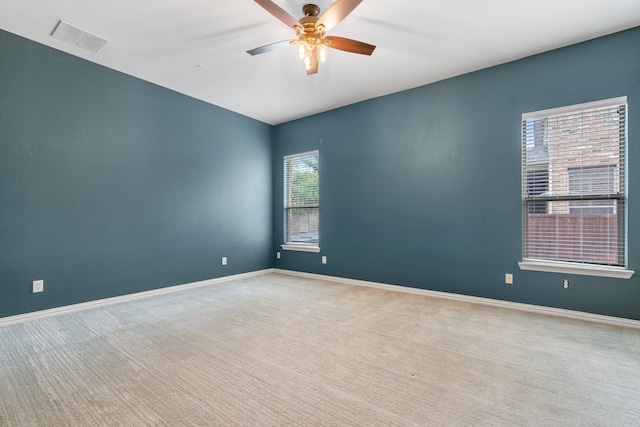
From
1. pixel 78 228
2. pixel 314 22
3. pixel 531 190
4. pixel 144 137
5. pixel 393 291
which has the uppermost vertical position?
pixel 314 22

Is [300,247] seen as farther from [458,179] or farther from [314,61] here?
[314,61]

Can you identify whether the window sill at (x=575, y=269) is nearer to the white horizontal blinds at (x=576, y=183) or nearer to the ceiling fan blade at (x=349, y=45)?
the white horizontal blinds at (x=576, y=183)

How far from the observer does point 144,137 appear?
4.00m

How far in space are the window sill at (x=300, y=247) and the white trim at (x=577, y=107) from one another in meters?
3.56

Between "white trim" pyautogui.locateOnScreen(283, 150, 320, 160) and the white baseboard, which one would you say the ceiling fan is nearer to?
"white trim" pyautogui.locateOnScreen(283, 150, 320, 160)

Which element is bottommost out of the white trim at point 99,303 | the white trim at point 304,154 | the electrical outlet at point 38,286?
the white trim at point 99,303

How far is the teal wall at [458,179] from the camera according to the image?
9.83ft

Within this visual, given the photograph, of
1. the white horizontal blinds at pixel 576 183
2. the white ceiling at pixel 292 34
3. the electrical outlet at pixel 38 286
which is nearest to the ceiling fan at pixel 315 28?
the white ceiling at pixel 292 34

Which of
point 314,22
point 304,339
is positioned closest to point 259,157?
point 314,22

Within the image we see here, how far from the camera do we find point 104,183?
3613 millimetres

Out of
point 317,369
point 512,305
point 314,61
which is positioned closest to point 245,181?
point 314,61

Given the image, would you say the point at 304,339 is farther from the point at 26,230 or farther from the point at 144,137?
the point at 144,137

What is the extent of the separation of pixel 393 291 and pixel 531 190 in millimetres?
2176

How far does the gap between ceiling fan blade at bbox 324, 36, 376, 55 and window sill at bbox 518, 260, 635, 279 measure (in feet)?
9.63
